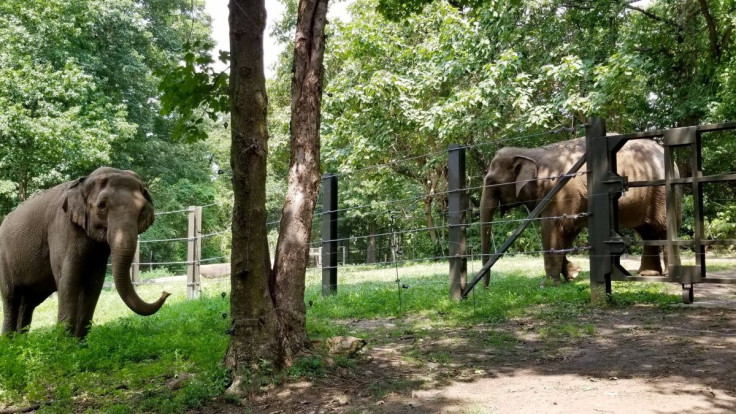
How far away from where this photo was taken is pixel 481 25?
51.2 ft

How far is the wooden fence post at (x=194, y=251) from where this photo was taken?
11.8m

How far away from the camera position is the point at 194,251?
11852mm

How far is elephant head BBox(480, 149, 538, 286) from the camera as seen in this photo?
32.7 ft

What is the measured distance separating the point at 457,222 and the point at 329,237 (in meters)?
2.47

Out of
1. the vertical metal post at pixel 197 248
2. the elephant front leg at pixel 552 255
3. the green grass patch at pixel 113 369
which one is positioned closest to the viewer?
the green grass patch at pixel 113 369

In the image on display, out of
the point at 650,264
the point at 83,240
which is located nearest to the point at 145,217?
the point at 83,240

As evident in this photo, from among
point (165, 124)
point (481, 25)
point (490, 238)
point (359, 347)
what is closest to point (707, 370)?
point (359, 347)

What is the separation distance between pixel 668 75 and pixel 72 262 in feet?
49.1

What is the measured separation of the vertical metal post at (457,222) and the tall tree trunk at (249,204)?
13.0 ft

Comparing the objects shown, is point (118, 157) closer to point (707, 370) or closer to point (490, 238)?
point (490, 238)

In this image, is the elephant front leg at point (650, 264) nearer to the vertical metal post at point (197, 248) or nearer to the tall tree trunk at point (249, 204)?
the tall tree trunk at point (249, 204)

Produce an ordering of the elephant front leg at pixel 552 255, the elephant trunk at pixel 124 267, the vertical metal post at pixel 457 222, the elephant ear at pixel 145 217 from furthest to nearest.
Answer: the elephant front leg at pixel 552 255
the vertical metal post at pixel 457 222
the elephant ear at pixel 145 217
the elephant trunk at pixel 124 267

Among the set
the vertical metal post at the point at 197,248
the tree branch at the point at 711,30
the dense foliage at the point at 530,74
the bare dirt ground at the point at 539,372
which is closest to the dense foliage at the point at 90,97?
the vertical metal post at the point at 197,248

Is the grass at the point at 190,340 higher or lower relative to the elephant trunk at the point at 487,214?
lower
